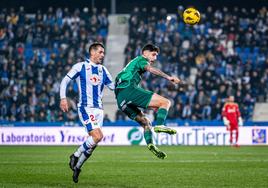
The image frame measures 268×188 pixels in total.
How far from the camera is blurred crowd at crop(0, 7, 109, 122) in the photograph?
32.8 meters

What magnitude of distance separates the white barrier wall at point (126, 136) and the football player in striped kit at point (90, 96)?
16.3 meters

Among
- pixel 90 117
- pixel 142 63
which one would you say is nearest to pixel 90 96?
pixel 90 117

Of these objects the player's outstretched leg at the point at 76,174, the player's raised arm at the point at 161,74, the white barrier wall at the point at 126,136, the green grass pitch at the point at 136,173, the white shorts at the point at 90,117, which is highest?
the player's raised arm at the point at 161,74

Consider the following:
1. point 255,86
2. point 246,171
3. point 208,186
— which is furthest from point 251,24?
point 208,186

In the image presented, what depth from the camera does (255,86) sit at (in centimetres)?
3266

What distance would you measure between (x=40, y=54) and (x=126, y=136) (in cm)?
821

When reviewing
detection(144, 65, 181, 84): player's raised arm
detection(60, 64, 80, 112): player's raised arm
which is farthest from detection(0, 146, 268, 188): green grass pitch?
detection(144, 65, 181, 84): player's raised arm

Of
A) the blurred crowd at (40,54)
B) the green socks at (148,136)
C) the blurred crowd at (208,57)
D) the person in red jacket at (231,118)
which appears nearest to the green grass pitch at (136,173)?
the green socks at (148,136)

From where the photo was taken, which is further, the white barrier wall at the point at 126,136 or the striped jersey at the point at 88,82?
the white barrier wall at the point at 126,136

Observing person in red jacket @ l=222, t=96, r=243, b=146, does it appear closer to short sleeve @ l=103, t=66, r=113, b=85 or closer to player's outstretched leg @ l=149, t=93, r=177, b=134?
short sleeve @ l=103, t=66, r=113, b=85

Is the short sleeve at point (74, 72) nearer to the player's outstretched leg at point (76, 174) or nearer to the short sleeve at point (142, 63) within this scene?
the short sleeve at point (142, 63)

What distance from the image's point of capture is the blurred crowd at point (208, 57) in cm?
3200

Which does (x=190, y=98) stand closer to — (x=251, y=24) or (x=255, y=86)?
(x=255, y=86)

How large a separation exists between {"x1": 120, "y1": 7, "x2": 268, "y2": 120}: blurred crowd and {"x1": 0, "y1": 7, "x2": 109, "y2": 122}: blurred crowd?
246 centimetres
